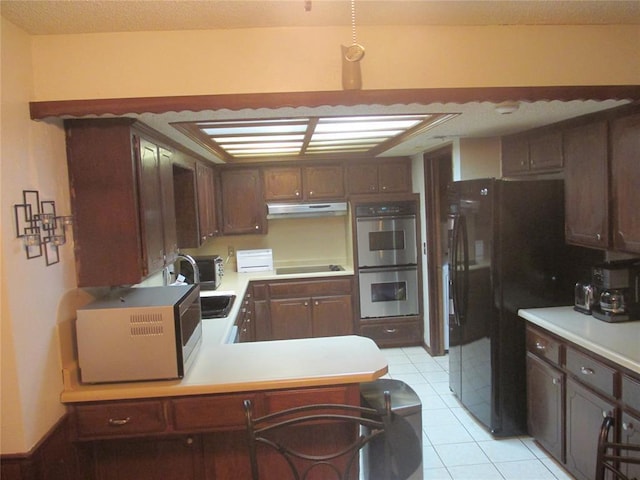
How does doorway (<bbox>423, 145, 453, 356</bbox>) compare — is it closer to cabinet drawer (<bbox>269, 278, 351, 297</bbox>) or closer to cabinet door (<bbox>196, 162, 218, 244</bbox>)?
cabinet drawer (<bbox>269, 278, 351, 297</bbox>)

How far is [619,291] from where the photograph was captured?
2.54m

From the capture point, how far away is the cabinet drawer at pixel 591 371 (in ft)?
7.13

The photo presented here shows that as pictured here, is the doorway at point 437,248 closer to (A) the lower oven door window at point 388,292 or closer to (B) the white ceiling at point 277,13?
(A) the lower oven door window at point 388,292

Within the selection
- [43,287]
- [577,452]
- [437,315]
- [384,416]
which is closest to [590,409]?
[577,452]

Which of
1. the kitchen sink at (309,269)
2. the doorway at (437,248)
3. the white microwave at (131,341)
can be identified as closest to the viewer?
the white microwave at (131,341)

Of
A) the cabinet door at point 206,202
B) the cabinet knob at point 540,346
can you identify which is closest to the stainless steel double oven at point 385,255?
the cabinet door at point 206,202

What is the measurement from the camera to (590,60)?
193 cm

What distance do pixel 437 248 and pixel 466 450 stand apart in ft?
6.96

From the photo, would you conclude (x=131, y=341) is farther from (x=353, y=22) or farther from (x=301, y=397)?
(x=353, y=22)

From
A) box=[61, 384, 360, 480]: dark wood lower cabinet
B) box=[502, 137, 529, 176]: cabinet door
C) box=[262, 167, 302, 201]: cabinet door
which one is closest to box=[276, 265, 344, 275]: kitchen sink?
box=[262, 167, 302, 201]: cabinet door

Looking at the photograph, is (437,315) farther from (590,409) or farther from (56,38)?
(56,38)

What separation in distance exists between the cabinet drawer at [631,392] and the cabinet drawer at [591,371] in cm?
7

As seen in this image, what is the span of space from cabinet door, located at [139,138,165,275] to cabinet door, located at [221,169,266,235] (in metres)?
2.38


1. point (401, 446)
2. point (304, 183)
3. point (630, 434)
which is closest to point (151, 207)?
point (401, 446)
